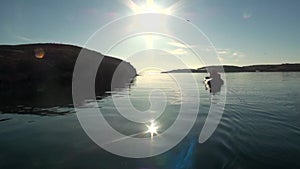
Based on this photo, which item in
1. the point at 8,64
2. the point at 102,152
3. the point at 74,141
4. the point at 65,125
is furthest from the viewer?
the point at 8,64

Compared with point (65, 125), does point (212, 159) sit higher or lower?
lower

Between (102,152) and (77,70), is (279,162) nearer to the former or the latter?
(102,152)

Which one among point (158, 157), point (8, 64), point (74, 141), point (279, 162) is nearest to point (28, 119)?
point (74, 141)

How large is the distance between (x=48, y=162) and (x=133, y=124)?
9457 millimetres

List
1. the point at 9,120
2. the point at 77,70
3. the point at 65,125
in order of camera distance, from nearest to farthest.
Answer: the point at 65,125 < the point at 9,120 < the point at 77,70

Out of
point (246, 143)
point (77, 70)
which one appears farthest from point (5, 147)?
point (77, 70)

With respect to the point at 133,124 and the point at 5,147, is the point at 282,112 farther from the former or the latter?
the point at 5,147

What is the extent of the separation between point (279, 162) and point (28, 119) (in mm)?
22615

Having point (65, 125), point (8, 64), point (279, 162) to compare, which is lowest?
point (279, 162)

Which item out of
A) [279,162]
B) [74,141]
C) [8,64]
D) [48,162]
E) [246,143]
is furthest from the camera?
[8,64]

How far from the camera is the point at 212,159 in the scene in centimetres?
1141

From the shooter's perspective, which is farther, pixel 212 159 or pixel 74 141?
pixel 74 141

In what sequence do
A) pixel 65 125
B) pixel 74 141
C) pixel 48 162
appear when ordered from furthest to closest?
pixel 65 125
pixel 74 141
pixel 48 162

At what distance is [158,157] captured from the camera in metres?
12.0
